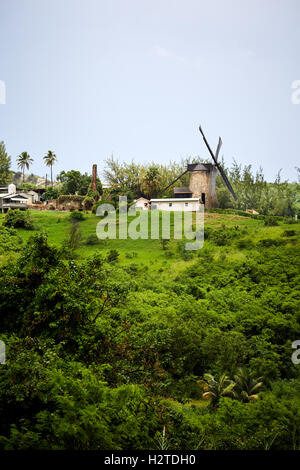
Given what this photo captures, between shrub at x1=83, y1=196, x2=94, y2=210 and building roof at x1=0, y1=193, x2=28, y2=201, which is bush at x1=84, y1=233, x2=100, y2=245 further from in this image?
building roof at x1=0, y1=193, x2=28, y2=201

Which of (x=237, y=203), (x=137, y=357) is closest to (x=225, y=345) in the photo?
(x=137, y=357)

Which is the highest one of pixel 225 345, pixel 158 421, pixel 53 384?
pixel 53 384

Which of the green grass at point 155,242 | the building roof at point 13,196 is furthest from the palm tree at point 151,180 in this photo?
the building roof at point 13,196

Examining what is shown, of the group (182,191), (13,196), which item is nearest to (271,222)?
(182,191)

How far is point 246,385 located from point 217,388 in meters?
1.29

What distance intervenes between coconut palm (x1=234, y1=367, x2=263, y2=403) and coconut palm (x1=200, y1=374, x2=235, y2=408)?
1.23 ft

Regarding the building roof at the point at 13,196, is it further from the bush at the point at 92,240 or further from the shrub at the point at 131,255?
the shrub at the point at 131,255

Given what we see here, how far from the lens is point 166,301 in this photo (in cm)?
2117

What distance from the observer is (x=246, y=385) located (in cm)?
1470

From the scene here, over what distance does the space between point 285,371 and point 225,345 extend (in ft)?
9.88

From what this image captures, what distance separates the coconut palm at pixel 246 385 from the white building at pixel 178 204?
28.5 m

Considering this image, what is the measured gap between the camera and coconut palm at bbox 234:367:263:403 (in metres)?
14.3

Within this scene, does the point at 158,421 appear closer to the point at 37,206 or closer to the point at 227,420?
the point at 227,420

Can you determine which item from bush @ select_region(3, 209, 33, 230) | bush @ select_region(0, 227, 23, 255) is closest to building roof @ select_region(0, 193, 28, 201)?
bush @ select_region(3, 209, 33, 230)
